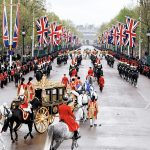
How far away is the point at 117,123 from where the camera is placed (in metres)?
21.1

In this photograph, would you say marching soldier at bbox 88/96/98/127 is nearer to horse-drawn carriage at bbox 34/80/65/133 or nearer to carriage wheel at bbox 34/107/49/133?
horse-drawn carriage at bbox 34/80/65/133

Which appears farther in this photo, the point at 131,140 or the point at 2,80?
the point at 2,80

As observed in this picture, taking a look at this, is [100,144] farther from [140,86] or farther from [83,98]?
[140,86]

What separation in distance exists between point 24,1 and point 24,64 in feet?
98.8

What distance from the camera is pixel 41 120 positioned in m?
18.4

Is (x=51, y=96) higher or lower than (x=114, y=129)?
higher

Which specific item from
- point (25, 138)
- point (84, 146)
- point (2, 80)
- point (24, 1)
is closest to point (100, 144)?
point (84, 146)

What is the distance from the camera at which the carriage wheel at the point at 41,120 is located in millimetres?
18312

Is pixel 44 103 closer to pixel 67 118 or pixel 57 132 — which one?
pixel 67 118

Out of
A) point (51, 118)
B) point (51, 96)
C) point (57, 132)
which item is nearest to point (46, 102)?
point (51, 96)

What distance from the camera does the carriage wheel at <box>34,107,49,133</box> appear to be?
1831 cm

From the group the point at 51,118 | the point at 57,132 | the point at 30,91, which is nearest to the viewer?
the point at 57,132

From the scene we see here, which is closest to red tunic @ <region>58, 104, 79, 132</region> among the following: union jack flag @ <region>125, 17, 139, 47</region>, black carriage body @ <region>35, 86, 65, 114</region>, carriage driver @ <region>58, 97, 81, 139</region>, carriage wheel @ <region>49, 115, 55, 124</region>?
carriage driver @ <region>58, 97, 81, 139</region>

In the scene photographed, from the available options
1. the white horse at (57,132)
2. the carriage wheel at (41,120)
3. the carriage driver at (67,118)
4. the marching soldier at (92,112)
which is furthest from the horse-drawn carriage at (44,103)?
the white horse at (57,132)
